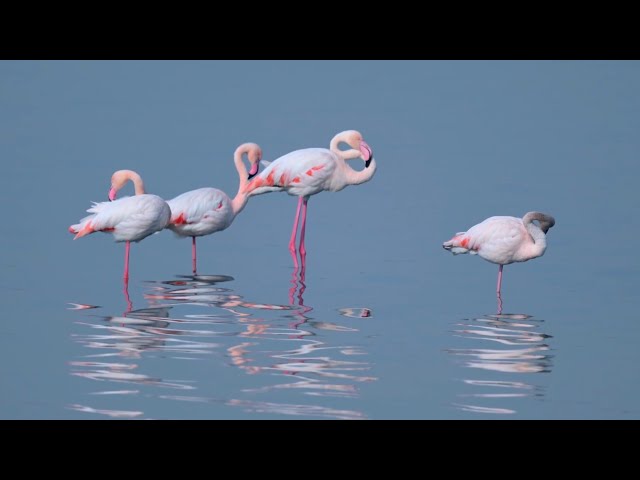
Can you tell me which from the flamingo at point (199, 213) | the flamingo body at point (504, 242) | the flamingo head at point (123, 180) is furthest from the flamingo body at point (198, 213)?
the flamingo body at point (504, 242)

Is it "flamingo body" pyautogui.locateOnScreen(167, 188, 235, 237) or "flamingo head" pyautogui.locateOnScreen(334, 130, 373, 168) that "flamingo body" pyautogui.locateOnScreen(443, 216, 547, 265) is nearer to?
"flamingo head" pyautogui.locateOnScreen(334, 130, 373, 168)

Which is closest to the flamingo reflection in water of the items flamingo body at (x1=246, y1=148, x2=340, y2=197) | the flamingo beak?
flamingo body at (x1=246, y1=148, x2=340, y2=197)

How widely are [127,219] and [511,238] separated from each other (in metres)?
3.30

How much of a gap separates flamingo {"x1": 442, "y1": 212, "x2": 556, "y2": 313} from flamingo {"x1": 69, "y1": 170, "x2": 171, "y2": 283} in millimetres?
2755

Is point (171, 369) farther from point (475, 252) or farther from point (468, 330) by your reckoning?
point (475, 252)

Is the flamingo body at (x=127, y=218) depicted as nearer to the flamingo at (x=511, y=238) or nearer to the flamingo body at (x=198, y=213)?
the flamingo body at (x=198, y=213)

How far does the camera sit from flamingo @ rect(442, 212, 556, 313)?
10266 mm

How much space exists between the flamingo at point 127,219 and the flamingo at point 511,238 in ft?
9.04

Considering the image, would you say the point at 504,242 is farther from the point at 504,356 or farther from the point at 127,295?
the point at 127,295

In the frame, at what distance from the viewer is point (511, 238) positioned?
1024cm

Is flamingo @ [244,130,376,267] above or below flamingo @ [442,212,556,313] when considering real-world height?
above

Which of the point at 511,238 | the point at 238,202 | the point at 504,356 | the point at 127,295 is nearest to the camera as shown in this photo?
the point at 504,356

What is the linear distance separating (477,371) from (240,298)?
271 cm

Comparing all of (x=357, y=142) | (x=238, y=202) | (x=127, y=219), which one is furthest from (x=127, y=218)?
(x=357, y=142)
